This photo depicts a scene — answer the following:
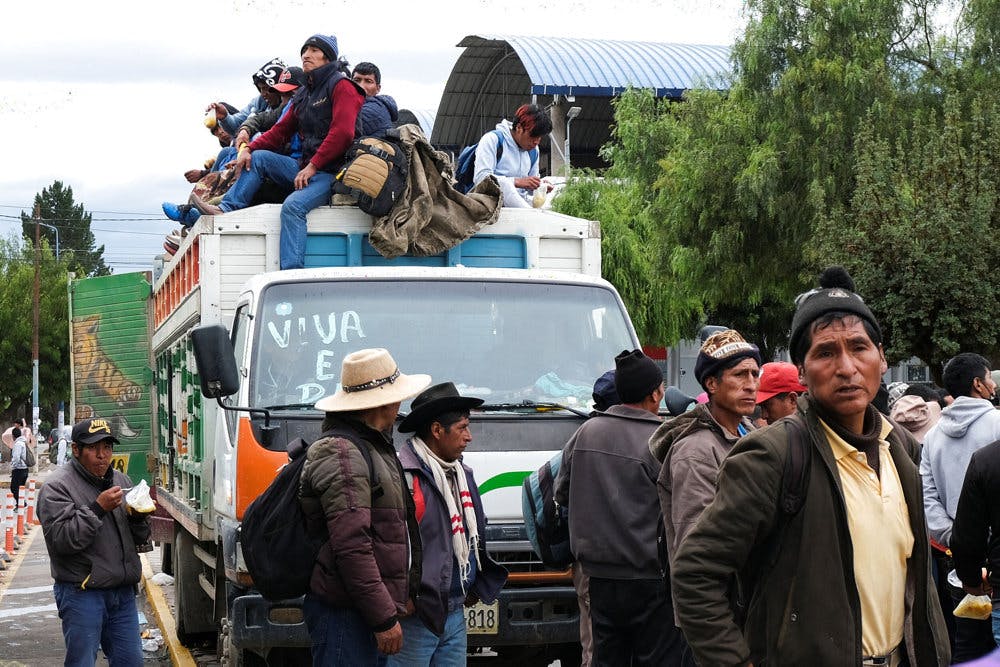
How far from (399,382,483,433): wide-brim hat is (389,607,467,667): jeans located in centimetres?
75

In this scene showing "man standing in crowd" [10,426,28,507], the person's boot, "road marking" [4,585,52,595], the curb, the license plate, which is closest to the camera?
the license plate

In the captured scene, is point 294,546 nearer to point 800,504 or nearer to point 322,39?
point 800,504

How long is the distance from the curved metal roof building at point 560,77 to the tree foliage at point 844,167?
15325 millimetres

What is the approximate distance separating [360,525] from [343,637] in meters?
0.45

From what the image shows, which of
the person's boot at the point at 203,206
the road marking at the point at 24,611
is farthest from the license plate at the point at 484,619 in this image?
the road marking at the point at 24,611

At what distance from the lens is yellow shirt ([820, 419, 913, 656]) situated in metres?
3.23

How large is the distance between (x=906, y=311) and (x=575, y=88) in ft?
93.4

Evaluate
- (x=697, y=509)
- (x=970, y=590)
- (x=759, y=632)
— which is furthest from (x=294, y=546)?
(x=970, y=590)

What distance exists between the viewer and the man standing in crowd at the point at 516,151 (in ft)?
30.0

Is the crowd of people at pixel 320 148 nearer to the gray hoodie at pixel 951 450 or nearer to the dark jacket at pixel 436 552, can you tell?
the dark jacket at pixel 436 552

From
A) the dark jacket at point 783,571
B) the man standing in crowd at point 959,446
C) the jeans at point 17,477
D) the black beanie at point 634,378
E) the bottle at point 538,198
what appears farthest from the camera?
the jeans at point 17,477

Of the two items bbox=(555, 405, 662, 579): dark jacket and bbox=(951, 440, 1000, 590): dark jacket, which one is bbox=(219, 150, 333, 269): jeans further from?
bbox=(951, 440, 1000, 590): dark jacket

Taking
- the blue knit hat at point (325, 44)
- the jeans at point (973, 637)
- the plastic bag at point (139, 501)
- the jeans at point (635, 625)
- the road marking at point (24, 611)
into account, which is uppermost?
the blue knit hat at point (325, 44)

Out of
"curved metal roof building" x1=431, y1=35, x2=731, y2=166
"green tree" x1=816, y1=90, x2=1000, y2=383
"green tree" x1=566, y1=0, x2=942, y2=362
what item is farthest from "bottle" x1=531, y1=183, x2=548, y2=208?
"curved metal roof building" x1=431, y1=35, x2=731, y2=166
